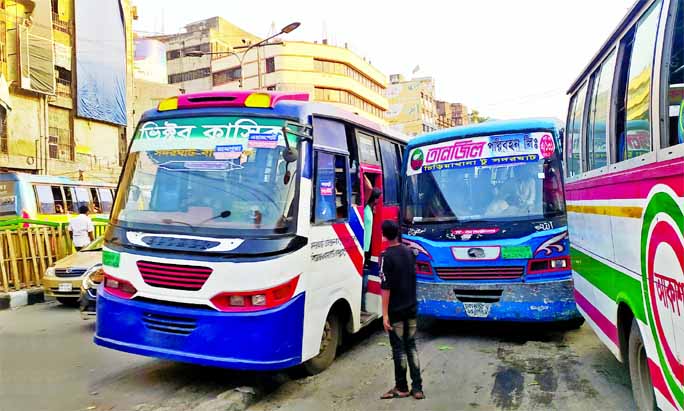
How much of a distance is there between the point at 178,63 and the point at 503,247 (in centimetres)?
6470

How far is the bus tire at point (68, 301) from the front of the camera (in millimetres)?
10604

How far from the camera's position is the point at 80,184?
19.2 metres

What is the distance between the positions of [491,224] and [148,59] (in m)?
54.7

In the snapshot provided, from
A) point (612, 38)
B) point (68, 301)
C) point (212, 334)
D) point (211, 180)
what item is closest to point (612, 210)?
point (612, 38)

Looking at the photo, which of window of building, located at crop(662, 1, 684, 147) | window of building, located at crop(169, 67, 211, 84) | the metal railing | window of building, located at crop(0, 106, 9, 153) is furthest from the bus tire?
window of building, located at crop(169, 67, 211, 84)

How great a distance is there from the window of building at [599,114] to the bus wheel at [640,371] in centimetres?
143

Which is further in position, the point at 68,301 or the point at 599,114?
the point at 68,301

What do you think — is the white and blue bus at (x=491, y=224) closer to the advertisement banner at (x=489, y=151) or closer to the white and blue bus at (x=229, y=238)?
the advertisement banner at (x=489, y=151)

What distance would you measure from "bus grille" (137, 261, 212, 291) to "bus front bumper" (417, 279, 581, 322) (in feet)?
10.7

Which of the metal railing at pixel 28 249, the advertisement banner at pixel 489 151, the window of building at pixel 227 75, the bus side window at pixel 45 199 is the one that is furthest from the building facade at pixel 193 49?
the advertisement banner at pixel 489 151

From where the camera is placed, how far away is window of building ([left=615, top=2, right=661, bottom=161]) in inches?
141

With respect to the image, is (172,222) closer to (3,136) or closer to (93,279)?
(93,279)

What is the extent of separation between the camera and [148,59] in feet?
183

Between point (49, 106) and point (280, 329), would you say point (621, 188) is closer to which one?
point (280, 329)
